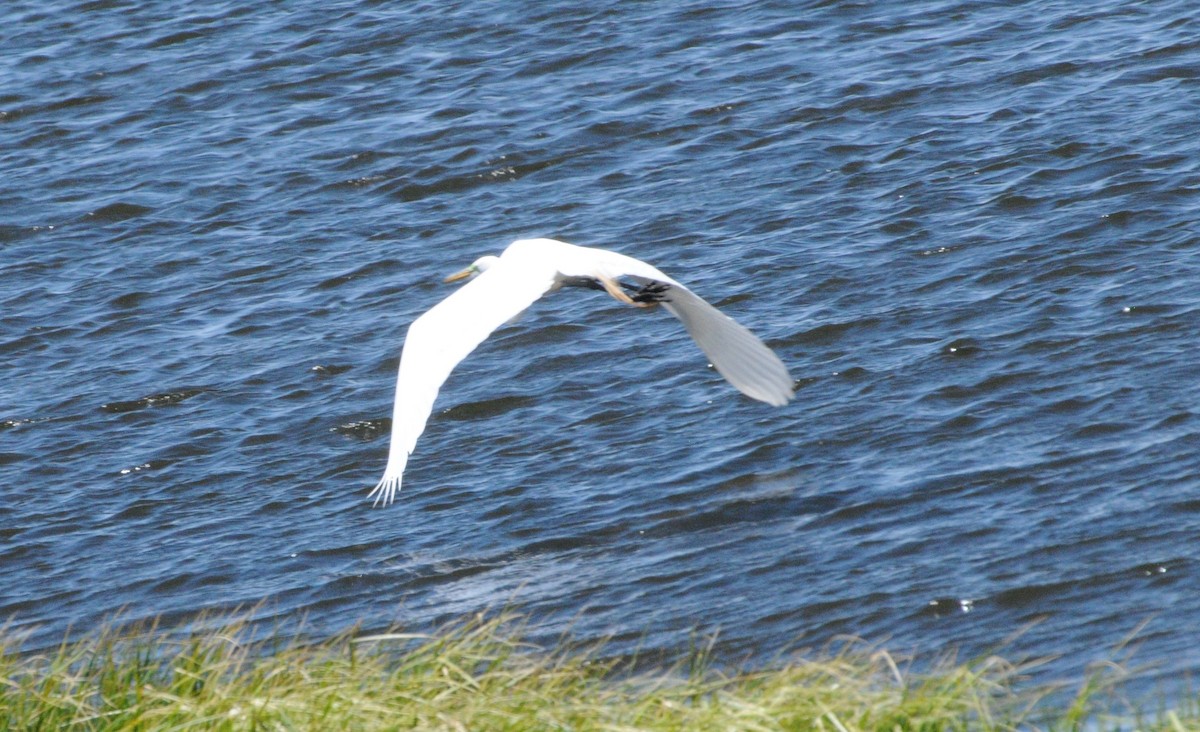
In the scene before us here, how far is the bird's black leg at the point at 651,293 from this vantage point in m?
6.38

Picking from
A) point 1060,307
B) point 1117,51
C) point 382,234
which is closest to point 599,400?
point 1060,307

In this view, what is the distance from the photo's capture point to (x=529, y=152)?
11008 millimetres

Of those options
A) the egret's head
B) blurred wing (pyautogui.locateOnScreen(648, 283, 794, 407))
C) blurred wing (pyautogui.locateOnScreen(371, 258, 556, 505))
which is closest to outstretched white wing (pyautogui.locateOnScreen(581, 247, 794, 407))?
blurred wing (pyautogui.locateOnScreen(648, 283, 794, 407))

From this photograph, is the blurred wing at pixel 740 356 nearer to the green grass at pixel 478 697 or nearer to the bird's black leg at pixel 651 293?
the bird's black leg at pixel 651 293

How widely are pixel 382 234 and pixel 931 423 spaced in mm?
4504

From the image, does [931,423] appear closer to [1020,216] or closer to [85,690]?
[1020,216]

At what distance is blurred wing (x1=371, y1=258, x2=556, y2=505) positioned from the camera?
5.42m

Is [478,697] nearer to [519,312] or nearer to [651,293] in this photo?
[519,312]

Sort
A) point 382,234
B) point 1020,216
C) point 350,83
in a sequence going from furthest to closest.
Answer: point 350,83, point 382,234, point 1020,216

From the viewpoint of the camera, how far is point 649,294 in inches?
254

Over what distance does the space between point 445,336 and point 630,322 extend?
3.05 meters

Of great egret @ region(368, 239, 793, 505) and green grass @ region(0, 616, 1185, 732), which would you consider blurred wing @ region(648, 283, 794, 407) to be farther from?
green grass @ region(0, 616, 1185, 732)

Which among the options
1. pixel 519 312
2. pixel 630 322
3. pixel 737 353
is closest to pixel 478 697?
pixel 519 312

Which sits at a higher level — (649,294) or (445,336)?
(445,336)
